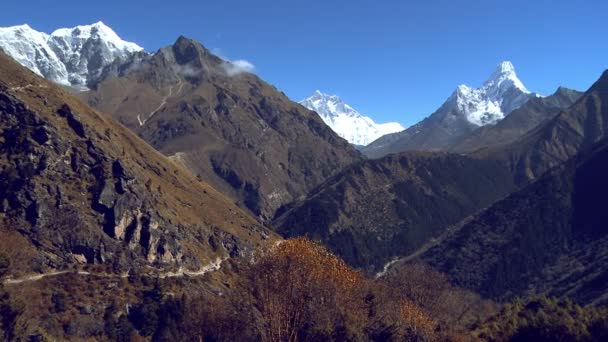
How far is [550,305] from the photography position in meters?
113

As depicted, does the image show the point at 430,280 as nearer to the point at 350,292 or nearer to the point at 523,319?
the point at 523,319

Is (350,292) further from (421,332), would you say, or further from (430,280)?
(430,280)

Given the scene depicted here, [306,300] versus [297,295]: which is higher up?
[297,295]

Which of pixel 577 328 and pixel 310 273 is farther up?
pixel 310 273

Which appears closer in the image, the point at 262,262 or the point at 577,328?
the point at 262,262

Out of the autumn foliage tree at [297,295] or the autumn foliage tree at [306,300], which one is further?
the autumn foliage tree at [306,300]

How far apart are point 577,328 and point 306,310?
5311 cm

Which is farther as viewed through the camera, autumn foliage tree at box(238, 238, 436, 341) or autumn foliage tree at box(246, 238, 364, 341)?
autumn foliage tree at box(238, 238, 436, 341)

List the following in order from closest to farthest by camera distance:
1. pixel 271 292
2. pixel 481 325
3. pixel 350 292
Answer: pixel 271 292
pixel 350 292
pixel 481 325

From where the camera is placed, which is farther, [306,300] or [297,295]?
[306,300]

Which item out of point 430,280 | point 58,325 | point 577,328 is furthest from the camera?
point 58,325

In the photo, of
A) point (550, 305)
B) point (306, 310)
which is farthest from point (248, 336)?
point (550, 305)

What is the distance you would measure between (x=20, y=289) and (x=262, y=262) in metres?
143

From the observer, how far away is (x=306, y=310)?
3305 inches
